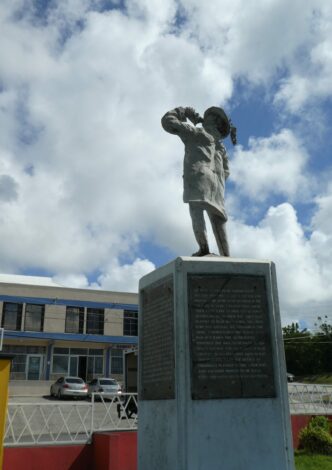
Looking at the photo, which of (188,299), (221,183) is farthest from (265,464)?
(221,183)

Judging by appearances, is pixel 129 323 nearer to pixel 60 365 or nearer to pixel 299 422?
pixel 60 365

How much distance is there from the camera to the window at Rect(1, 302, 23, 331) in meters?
34.7

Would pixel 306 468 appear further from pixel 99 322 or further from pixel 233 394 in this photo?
pixel 99 322

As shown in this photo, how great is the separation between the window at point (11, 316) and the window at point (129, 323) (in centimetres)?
767

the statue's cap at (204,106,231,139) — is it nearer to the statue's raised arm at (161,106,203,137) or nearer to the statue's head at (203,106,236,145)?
the statue's head at (203,106,236,145)

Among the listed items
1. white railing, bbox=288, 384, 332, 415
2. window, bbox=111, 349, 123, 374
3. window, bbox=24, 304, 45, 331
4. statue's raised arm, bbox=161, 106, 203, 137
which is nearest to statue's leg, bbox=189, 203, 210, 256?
statue's raised arm, bbox=161, 106, 203, 137

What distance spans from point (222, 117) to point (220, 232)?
1.57 metres

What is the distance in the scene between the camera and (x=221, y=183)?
6.25m

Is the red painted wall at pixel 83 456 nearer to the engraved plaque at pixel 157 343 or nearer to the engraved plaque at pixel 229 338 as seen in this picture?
the engraved plaque at pixel 157 343

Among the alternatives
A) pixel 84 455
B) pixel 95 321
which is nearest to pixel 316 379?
pixel 95 321

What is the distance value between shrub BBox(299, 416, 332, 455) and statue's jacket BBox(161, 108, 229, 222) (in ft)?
21.8

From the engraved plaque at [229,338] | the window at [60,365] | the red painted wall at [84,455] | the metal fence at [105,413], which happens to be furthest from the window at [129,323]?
the engraved plaque at [229,338]

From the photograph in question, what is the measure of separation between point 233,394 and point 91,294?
33569mm

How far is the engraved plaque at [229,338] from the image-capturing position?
4.80m
